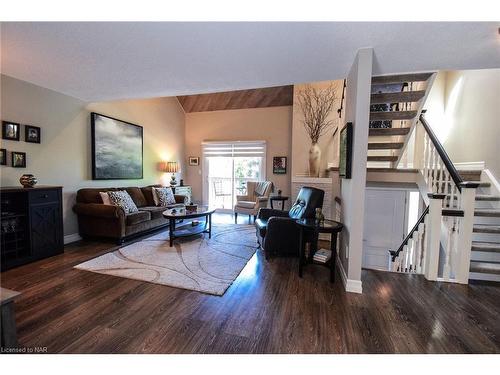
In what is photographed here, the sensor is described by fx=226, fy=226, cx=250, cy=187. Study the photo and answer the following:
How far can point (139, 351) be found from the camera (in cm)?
147

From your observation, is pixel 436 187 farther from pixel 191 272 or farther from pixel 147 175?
pixel 147 175

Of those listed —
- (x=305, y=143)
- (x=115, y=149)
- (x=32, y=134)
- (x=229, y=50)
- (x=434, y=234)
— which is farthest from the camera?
(x=305, y=143)

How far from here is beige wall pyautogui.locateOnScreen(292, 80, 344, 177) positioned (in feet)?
16.5

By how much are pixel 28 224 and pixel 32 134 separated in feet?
4.17

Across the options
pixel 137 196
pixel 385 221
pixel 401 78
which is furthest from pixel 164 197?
pixel 401 78

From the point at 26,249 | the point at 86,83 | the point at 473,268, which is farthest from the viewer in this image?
the point at 86,83

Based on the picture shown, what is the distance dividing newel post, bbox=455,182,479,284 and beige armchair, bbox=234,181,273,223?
3.38 m

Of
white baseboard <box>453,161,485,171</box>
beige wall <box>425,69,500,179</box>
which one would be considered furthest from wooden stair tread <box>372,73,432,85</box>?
white baseboard <box>453,161,485,171</box>

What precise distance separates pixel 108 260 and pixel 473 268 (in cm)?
445

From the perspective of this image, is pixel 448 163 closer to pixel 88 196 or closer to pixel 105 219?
pixel 105 219

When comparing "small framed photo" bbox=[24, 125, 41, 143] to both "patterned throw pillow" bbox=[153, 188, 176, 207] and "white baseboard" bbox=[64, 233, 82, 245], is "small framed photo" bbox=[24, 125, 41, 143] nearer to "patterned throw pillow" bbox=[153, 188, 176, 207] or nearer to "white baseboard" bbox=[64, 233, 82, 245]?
"white baseboard" bbox=[64, 233, 82, 245]

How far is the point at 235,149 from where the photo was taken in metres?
6.46
